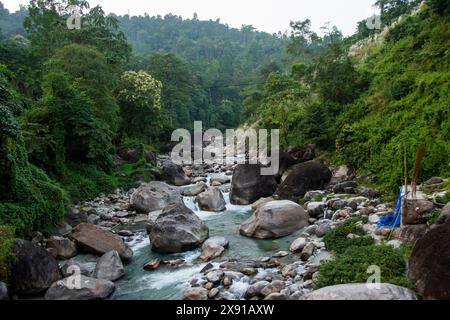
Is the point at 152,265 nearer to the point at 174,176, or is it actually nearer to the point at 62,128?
the point at 62,128

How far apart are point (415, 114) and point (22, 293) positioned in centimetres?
1931

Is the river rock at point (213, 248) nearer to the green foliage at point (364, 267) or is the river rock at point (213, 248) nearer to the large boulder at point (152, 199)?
the green foliage at point (364, 267)

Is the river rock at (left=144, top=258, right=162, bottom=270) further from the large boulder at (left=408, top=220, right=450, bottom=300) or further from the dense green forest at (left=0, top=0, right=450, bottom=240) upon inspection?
the large boulder at (left=408, top=220, right=450, bottom=300)

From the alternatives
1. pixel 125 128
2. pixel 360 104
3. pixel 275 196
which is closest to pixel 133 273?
pixel 275 196

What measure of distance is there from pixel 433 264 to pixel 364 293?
1.64 meters

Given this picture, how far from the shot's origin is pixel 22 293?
1052cm

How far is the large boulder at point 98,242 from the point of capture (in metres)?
13.6

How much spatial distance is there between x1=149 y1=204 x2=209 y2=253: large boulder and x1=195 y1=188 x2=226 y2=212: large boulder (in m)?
4.76

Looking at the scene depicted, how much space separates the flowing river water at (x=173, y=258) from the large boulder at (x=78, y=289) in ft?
1.33

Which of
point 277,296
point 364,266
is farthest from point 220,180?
point 364,266

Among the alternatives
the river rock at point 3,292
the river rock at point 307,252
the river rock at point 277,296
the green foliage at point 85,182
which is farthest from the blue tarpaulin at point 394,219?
the green foliage at point 85,182

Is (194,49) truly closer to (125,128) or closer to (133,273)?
(125,128)

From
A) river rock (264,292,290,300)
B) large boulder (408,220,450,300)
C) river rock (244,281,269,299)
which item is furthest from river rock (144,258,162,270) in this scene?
large boulder (408,220,450,300)

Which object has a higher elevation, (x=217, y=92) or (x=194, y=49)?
(x=194, y=49)
